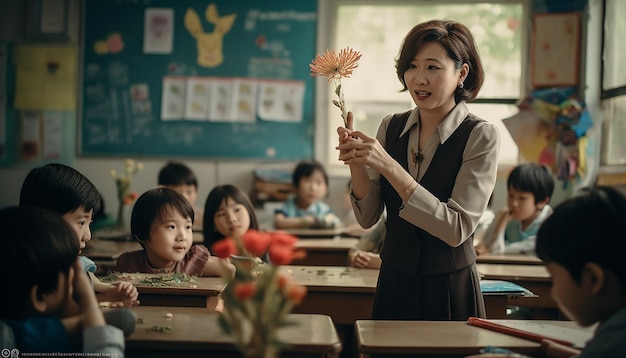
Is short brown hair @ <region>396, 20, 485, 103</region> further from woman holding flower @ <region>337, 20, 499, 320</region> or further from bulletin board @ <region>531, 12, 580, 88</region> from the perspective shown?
bulletin board @ <region>531, 12, 580, 88</region>

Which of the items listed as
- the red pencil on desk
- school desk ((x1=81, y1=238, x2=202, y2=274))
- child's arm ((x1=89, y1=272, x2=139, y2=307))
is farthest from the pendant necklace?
school desk ((x1=81, y1=238, x2=202, y2=274))

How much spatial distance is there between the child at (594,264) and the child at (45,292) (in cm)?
88

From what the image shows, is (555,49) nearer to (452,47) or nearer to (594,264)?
(452,47)

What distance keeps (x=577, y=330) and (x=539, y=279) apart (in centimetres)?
131

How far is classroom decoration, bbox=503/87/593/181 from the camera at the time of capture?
499cm

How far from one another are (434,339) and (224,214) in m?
1.80

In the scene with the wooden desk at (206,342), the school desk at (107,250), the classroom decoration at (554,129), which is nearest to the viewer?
Answer: the wooden desk at (206,342)

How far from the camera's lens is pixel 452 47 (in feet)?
6.79

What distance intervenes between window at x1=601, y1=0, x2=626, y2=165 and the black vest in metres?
3.09

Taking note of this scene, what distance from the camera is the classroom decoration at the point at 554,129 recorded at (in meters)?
4.99

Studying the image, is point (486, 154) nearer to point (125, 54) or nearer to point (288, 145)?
point (288, 145)

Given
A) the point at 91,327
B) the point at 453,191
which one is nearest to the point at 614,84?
the point at 453,191

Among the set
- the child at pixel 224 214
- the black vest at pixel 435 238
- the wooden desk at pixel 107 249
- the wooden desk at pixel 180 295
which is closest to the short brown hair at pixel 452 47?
the black vest at pixel 435 238

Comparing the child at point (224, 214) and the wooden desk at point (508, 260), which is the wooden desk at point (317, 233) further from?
the child at point (224, 214)
